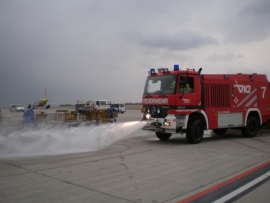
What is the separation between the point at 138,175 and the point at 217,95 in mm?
7091

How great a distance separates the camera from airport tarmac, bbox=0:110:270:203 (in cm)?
518

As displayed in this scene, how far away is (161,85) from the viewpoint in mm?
11680

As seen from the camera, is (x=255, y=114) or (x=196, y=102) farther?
(x=255, y=114)

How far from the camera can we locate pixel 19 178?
628 cm

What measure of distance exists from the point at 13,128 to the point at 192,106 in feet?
32.2

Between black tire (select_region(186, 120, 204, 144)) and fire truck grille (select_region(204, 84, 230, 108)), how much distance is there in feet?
3.05

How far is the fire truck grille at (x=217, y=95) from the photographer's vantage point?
39.7 ft

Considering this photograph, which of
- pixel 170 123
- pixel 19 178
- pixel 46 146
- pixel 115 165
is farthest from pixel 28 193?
pixel 170 123

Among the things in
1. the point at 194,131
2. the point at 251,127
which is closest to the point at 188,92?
the point at 194,131

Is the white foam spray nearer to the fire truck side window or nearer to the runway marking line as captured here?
the fire truck side window

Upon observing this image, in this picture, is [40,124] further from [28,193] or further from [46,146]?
[28,193]

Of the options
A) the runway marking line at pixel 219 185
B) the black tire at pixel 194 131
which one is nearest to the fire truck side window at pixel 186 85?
the black tire at pixel 194 131

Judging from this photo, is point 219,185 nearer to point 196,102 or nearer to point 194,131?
point 194,131

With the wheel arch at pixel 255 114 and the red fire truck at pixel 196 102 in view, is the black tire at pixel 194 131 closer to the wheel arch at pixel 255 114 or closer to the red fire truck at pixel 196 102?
the red fire truck at pixel 196 102
